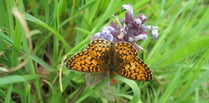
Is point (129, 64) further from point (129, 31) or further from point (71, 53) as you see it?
point (71, 53)

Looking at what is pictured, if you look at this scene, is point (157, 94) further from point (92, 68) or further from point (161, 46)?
point (92, 68)

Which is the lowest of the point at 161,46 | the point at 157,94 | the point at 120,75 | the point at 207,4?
the point at 157,94

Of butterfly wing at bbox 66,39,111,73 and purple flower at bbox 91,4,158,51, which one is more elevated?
purple flower at bbox 91,4,158,51

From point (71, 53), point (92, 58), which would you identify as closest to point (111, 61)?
point (92, 58)

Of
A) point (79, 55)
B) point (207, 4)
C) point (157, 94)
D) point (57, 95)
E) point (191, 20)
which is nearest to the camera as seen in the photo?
point (79, 55)

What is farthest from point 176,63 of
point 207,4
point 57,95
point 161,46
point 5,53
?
point 207,4

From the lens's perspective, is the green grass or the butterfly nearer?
the butterfly
